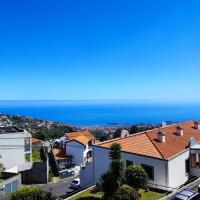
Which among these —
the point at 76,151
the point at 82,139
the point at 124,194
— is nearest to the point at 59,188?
the point at 76,151

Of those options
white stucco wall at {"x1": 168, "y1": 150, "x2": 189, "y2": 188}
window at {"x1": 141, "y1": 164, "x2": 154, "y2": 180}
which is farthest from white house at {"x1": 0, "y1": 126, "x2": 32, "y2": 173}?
white stucco wall at {"x1": 168, "y1": 150, "x2": 189, "y2": 188}

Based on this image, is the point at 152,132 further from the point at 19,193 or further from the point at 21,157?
the point at 21,157

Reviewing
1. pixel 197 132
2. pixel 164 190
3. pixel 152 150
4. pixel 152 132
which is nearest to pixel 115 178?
pixel 164 190

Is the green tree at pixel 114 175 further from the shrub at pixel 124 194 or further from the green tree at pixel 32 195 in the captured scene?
the green tree at pixel 32 195

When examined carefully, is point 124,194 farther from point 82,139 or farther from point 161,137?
point 82,139

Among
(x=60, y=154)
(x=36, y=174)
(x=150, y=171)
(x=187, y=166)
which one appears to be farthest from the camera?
(x=60, y=154)

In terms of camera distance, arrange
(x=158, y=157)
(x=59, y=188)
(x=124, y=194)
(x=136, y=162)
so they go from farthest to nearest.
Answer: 1. (x=59, y=188)
2. (x=136, y=162)
3. (x=158, y=157)
4. (x=124, y=194)

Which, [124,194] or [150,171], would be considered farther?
[150,171]
